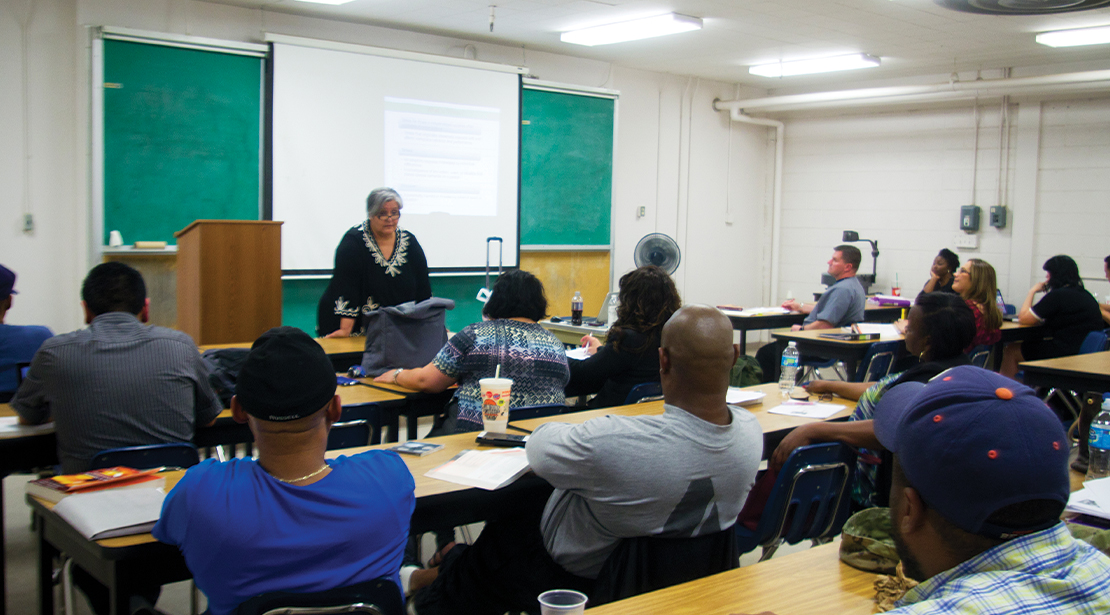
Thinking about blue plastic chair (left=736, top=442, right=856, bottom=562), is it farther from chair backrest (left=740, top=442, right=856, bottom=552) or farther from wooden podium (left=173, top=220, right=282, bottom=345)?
wooden podium (left=173, top=220, right=282, bottom=345)

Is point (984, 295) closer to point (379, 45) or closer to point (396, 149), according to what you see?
point (396, 149)

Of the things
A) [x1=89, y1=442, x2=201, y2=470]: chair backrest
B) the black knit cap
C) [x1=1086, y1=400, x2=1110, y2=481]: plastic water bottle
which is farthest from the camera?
[x1=89, y1=442, x2=201, y2=470]: chair backrest

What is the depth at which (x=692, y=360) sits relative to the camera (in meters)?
1.94

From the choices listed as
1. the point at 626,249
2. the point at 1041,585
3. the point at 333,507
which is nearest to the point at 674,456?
the point at 333,507

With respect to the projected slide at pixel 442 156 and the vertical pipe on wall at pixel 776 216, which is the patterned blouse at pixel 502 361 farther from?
the vertical pipe on wall at pixel 776 216

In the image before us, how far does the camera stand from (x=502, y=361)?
10.7 feet

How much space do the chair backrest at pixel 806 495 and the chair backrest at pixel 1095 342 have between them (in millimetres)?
4207

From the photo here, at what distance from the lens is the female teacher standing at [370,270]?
4.76m

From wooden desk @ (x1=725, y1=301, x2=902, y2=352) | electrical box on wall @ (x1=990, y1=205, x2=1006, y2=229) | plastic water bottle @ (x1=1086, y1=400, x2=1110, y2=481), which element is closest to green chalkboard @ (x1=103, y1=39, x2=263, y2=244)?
wooden desk @ (x1=725, y1=301, x2=902, y2=352)

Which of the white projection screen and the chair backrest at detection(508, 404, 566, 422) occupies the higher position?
the white projection screen

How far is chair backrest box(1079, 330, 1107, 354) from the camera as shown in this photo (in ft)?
19.1

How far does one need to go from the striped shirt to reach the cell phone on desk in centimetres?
104

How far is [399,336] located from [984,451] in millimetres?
3039

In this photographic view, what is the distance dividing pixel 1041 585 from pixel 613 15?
637cm
